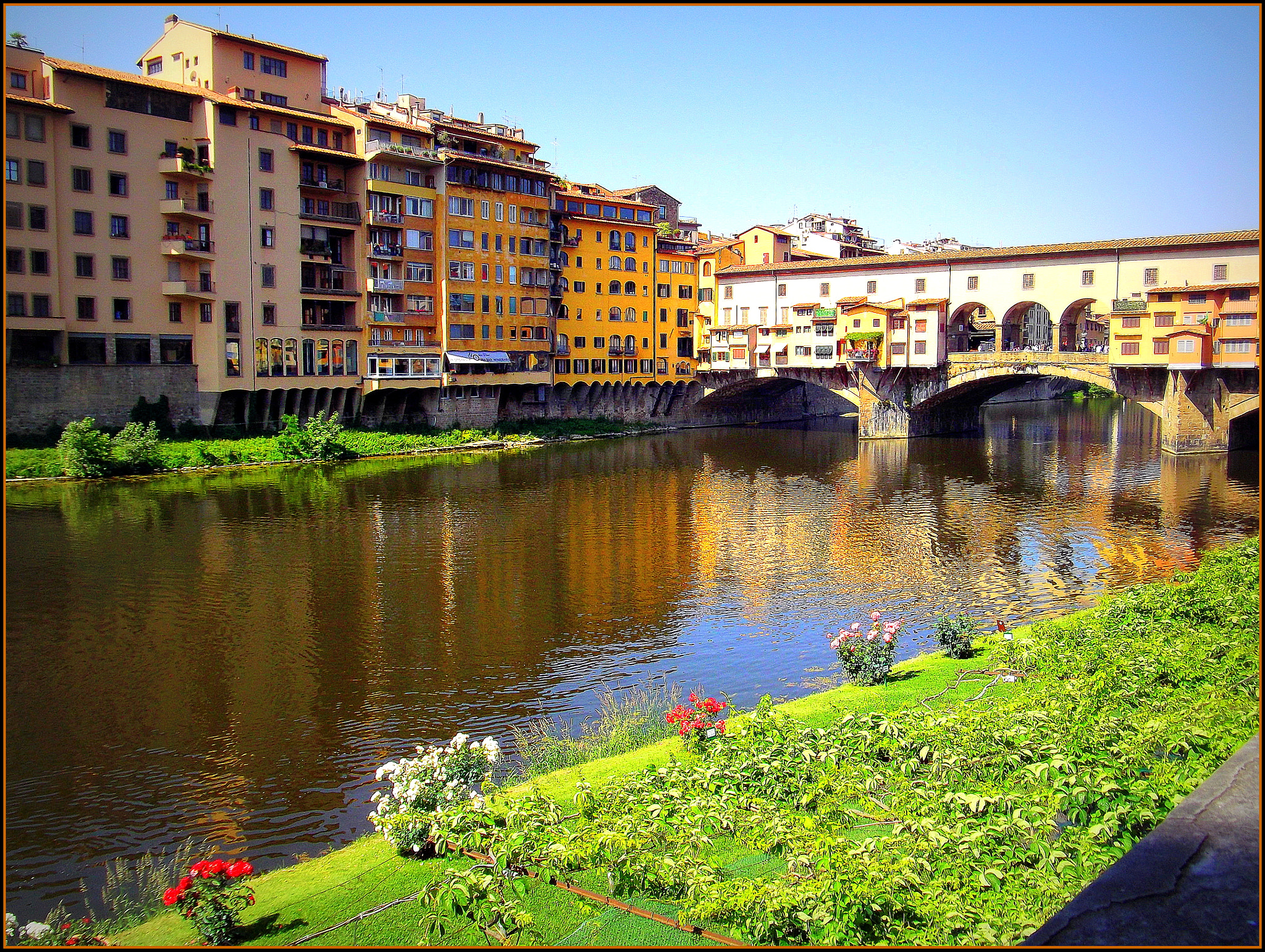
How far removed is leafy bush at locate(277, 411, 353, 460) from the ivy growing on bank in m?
37.2

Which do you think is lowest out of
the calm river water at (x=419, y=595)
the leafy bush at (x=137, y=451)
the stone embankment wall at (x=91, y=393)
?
the calm river water at (x=419, y=595)

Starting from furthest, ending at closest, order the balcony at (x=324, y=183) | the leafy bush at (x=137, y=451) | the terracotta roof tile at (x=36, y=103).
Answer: the balcony at (x=324, y=183), the leafy bush at (x=137, y=451), the terracotta roof tile at (x=36, y=103)

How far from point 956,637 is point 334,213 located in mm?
40234

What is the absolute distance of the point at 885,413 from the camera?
198ft

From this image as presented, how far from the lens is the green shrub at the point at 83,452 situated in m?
37.9

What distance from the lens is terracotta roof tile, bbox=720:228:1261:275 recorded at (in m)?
47.7

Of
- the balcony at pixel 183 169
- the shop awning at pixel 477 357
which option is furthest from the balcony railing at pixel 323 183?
the shop awning at pixel 477 357

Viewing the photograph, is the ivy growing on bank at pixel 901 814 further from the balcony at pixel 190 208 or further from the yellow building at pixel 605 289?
the yellow building at pixel 605 289

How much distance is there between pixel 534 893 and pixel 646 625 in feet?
45.3

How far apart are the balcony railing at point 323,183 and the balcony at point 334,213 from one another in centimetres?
73

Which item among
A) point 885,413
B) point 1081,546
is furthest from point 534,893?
point 885,413

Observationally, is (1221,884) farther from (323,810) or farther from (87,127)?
(87,127)

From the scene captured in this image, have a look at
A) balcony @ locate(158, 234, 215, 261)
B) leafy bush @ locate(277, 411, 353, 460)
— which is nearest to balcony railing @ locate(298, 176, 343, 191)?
balcony @ locate(158, 234, 215, 261)

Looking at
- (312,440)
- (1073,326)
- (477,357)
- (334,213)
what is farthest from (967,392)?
(312,440)
